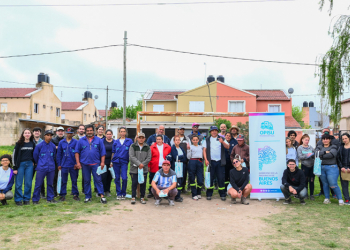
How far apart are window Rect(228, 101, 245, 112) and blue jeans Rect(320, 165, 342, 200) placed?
20991 millimetres

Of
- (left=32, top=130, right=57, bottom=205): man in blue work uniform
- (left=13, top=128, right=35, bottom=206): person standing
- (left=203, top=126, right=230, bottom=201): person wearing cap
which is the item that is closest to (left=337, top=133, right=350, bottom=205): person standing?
(left=203, top=126, right=230, bottom=201): person wearing cap

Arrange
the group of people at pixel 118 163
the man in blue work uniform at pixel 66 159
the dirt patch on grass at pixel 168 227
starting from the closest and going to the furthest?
1. the dirt patch on grass at pixel 168 227
2. the group of people at pixel 118 163
3. the man in blue work uniform at pixel 66 159

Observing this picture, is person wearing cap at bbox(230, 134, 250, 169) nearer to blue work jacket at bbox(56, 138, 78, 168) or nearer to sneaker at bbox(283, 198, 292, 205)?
sneaker at bbox(283, 198, 292, 205)

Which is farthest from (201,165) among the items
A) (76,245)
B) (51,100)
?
(51,100)

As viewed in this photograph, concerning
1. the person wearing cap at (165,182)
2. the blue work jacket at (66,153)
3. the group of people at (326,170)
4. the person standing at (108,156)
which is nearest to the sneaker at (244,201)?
the group of people at (326,170)

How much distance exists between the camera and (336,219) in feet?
20.9

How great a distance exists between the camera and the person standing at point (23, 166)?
292 inches

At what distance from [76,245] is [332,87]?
8.79 m

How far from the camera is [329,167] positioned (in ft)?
26.0

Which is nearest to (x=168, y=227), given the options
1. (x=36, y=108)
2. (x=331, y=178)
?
(x=331, y=178)

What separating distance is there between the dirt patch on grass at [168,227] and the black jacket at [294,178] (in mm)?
676

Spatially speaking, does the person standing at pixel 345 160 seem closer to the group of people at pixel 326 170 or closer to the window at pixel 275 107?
the group of people at pixel 326 170

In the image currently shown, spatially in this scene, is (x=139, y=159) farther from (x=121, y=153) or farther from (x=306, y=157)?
(x=306, y=157)

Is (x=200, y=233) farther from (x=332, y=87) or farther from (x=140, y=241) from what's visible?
(x=332, y=87)
